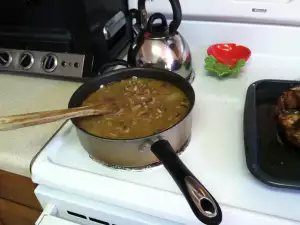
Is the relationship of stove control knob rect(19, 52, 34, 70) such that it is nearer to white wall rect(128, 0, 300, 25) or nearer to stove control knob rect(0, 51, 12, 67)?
stove control knob rect(0, 51, 12, 67)

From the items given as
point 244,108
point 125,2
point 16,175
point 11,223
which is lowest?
point 11,223

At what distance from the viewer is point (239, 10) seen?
89 centimetres

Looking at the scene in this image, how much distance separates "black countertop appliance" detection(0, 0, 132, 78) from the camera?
84cm

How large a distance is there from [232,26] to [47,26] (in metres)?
0.47

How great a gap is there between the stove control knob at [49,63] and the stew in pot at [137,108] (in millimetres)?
201

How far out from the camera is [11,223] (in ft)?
2.80

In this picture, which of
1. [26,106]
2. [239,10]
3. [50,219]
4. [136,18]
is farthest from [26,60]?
[239,10]

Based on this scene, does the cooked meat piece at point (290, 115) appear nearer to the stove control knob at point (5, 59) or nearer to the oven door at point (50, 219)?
the oven door at point (50, 219)

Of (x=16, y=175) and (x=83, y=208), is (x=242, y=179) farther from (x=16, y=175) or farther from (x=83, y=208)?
(x=16, y=175)

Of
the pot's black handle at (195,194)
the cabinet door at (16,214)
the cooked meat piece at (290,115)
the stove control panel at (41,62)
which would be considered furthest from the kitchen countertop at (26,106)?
the cooked meat piece at (290,115)

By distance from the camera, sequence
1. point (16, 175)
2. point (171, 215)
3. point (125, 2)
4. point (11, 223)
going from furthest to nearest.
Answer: point (125, 2) → point (11, 223) → point (16, 175) → point (171, 215)

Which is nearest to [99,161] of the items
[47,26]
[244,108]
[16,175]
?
[16,175]

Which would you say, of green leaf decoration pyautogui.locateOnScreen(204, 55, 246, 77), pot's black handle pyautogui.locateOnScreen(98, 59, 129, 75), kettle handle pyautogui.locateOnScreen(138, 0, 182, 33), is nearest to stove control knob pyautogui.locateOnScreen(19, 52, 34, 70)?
pot's black handle pyautogui.locateOnScreen(98, 59, 129, 75)

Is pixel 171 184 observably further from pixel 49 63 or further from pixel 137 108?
pixel 49 63
